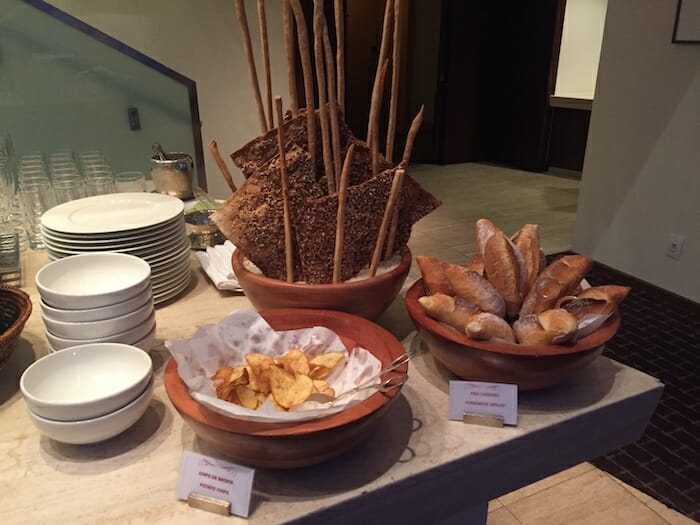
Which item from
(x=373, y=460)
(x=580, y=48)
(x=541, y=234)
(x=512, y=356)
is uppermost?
(x=580, y=48)

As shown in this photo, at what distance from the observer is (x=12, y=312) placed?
0.88 metres

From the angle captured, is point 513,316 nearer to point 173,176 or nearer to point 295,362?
point 295,362

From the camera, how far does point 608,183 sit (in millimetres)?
3178

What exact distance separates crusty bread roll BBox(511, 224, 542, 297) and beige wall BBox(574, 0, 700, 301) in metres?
2.25

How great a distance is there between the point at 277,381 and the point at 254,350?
9cm

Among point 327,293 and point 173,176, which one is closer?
point 327,293

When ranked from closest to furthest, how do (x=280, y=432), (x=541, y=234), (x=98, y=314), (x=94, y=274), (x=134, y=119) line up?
(x=280, y=432)
(x=98, y=314)
(x=94, y=274)
(x=134, y=119)
(x=541, y=234)

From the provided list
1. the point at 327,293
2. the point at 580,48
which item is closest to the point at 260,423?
the point at 327,293

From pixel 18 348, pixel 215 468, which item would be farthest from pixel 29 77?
pixel 215 468

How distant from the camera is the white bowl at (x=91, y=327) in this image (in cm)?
79

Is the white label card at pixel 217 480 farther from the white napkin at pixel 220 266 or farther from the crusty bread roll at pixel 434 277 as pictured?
the white napkin at pixel 220 266

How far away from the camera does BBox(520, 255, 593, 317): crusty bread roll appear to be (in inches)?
29.9

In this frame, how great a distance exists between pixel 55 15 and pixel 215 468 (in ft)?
6.83

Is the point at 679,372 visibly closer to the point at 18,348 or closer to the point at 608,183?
the point at 608,183
